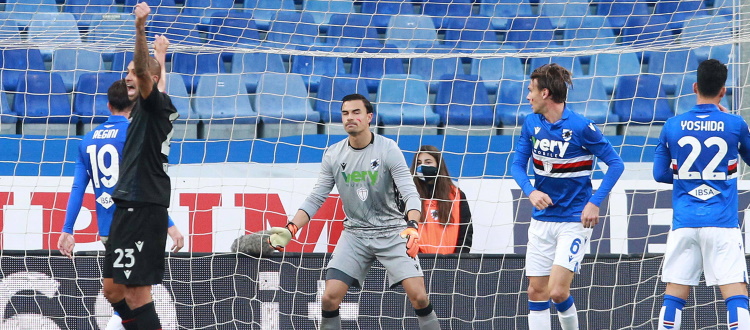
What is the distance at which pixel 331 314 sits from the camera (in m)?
5.47

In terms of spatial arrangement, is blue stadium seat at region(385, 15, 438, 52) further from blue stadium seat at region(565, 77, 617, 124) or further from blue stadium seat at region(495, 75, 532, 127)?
blue stadium seat at region(565, 77, 617, 124)

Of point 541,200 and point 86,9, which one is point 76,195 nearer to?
point 541,200

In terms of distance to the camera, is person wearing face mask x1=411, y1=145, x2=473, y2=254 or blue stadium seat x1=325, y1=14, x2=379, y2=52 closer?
person wearing face mask x1=411, y1=145, x2=473, y2=254

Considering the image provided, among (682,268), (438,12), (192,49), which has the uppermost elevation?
(438,12)

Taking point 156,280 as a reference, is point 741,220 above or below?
above

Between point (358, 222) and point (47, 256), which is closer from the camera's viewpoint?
point (358, 222)

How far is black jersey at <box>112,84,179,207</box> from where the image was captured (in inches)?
178

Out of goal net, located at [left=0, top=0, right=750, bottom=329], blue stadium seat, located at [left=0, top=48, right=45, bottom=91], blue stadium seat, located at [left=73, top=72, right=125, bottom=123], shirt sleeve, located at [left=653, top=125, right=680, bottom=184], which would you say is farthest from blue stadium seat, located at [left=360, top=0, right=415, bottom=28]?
shirt sleeve, located at [left=653, top=125, right=680, bottom=184]

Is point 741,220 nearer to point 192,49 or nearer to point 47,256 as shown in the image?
point 192,49

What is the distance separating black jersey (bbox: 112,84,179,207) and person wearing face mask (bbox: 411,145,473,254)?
254 cm

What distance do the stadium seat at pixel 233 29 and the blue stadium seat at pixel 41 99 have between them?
4.56 feet

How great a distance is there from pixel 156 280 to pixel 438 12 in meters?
6.11

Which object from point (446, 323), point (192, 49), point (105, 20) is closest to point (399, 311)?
point (446, 323)

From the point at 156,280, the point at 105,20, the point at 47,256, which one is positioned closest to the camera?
the point at 156,280
